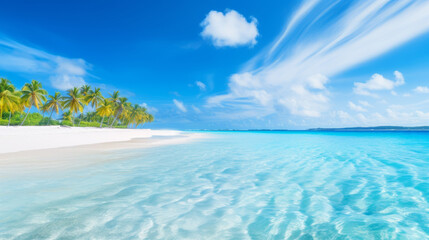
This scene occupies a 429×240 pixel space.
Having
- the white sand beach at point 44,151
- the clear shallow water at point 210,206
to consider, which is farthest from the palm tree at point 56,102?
the clear shallow water at point 210,206

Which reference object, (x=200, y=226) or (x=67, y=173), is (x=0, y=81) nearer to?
(x=67, y=173)

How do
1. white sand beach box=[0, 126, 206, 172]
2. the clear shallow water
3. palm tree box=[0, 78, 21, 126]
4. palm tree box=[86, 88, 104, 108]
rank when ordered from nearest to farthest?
the clear shallow water → white sand beach box=[0, 126, 206, 172] → palm tree box=[0, 78, 21, 126] → palm tree box=[86, 88, 104, 108]

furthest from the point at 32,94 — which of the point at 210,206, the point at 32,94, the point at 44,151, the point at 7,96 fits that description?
the point at 210,206

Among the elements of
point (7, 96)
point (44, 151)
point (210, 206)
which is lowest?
point (210, 206)

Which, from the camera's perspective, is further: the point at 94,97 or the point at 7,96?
the point at 94,97

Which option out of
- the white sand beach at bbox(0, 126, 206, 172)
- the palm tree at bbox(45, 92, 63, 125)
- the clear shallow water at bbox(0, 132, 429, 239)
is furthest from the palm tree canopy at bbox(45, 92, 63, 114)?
the clear shallow water at bbox(0, 132, 429, 239)

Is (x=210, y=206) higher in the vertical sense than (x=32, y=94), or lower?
lower

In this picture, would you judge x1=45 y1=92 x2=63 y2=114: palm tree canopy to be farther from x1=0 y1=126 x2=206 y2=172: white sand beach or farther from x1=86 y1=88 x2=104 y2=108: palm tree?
x1=0 y1=126 x2=206 y2=172: white sand beach

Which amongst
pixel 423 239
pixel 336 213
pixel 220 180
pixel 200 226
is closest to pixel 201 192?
pixel 220 180

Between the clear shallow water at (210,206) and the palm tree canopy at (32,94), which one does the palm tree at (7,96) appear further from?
the clear shallow water at (210,206)

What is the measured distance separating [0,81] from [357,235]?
134 feet

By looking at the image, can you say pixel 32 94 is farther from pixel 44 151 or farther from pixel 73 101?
pixel 44 151

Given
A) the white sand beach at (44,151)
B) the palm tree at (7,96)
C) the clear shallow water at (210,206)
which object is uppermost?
the palm tree at (7,96)

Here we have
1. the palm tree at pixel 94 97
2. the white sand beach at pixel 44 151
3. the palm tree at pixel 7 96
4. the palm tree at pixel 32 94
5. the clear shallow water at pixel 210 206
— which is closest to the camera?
the clear shallow water at pixel 210 206
